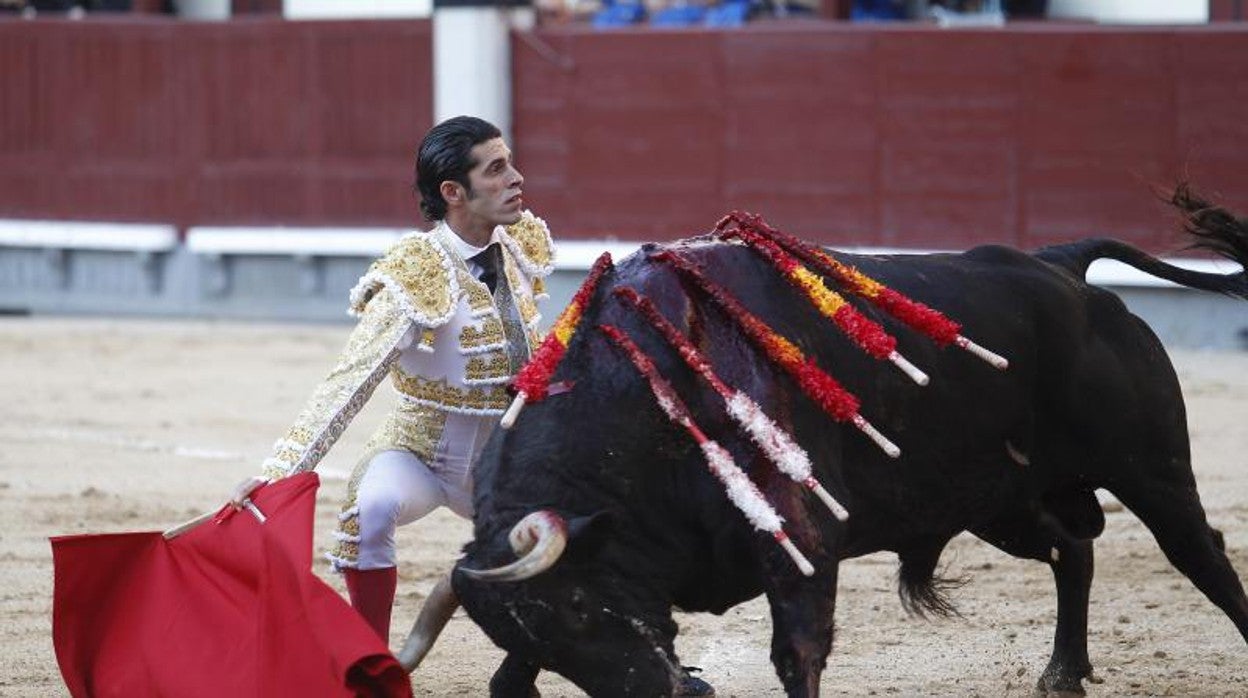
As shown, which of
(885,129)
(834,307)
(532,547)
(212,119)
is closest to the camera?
(532,547)

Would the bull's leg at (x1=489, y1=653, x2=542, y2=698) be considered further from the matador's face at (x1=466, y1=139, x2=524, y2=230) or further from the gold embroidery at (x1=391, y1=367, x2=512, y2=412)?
the matador's face at (x1=466, y1=139, x2=524, y2=230)

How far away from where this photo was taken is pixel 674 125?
995 centimetres

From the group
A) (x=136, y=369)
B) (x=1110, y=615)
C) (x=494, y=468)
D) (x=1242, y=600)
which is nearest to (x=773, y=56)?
(x=136, y=369)

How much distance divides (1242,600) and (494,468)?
4.78ft

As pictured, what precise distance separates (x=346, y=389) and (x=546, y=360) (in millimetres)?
428

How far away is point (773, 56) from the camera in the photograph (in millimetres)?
9688

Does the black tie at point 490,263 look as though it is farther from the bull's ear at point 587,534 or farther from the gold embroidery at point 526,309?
the bull's ear at point 587,534

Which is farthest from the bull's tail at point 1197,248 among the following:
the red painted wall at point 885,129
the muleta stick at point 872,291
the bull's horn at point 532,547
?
the red painted wall at point 885,129

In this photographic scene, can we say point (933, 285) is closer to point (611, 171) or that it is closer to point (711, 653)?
point (711, 653)

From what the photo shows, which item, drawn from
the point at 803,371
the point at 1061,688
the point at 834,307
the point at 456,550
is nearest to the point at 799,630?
the point at 803,371

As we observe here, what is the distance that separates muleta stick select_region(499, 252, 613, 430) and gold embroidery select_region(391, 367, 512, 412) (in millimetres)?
390

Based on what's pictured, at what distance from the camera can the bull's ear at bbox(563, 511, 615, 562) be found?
10.0 feet

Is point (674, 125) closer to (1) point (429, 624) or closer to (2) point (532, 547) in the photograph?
(1) point (429, 624)

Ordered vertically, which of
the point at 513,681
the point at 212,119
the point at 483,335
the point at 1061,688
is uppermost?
the point at 483,335
